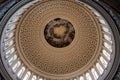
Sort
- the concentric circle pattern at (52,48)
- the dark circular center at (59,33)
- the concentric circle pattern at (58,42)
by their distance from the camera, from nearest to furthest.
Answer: the concentric circle pattern at (58,42)
the concentric circle pattern at (52,48)
the dark circular center at (59,33)

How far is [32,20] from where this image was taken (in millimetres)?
20906

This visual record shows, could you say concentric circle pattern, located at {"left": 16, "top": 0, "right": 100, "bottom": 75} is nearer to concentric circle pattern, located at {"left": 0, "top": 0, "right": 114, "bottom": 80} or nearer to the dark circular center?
concentric circle pattern, located at {"left": 0, "top": 0, "right": 114, "bottom": 80}

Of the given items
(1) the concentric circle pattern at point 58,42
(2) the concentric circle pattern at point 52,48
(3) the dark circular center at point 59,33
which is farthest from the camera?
(3) the dark circular center at point 59,33

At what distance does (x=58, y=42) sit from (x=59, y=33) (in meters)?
0.85

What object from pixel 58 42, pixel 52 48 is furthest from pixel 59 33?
pixel 52 48

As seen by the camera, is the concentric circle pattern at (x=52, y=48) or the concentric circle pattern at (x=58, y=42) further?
the concentric circle pattern at (x=52, y=48)

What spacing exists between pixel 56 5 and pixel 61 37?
12.8ft

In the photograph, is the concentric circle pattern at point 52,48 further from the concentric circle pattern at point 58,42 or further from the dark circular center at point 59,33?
the dark circular center at point 59,33

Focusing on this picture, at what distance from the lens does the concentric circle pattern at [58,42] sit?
19578 mm

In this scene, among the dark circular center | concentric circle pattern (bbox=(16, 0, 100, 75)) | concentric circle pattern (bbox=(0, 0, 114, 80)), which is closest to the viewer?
concentric circle pattern (bbox=(0, 0, 114, 80))

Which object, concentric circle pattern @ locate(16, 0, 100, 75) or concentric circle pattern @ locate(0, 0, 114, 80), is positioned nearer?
concentric circle pattern @ locate(0, 0, 114, 80)

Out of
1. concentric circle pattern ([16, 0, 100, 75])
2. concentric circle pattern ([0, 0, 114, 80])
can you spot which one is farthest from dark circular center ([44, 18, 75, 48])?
concentric circle pattern ([16, 0, 100, 75])

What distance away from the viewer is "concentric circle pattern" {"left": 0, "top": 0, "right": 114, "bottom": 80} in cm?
1958

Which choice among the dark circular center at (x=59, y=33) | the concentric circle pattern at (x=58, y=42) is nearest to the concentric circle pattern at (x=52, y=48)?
the concentric circle pattern at (x=58, y=42)
